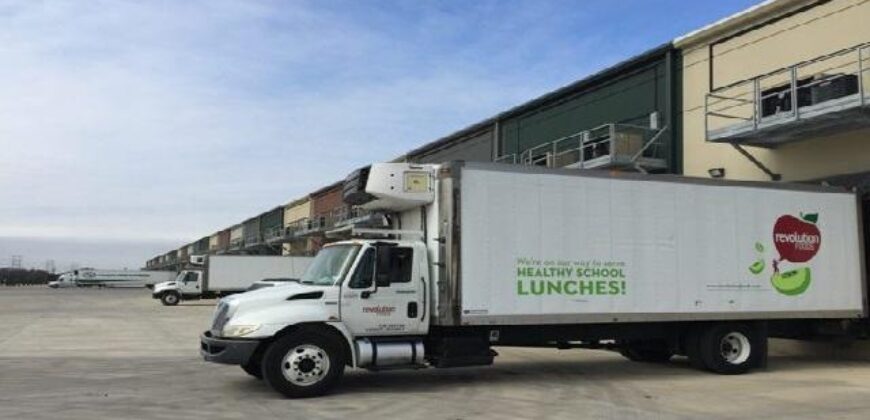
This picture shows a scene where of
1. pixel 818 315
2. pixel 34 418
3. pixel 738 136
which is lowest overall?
pixel 34 418

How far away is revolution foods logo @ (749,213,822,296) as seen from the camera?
1466 centimetres

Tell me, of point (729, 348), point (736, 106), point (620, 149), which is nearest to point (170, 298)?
point (620, 149)

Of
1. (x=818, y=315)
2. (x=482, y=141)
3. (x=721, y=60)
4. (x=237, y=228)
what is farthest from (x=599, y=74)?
(x=237, y=228)

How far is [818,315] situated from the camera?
49.2 feet

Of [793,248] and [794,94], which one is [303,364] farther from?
[794,94]

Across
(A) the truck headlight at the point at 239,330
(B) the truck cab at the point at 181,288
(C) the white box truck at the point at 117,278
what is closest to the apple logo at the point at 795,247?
(A) the truck headlight at the point at 239,330

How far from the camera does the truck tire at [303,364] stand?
11305mm

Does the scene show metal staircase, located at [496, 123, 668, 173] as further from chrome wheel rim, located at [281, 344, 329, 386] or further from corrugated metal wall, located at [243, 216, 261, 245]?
corrugated metal wall, located at [243, 216, 261, 245]

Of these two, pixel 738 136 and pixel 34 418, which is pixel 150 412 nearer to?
pixel 34 418

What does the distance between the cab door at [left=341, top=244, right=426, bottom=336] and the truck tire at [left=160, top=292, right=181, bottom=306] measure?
A: 42.5m

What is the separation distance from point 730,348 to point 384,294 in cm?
631

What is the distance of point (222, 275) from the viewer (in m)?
53.1

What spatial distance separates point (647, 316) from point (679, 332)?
124 centimetres

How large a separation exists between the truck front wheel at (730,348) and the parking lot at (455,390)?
0.36m
